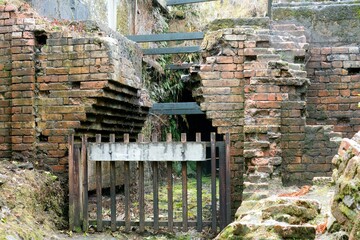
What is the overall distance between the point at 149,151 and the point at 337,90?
2886 mm

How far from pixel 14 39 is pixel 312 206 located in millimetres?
4340

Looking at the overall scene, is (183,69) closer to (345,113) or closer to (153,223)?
(345,113)

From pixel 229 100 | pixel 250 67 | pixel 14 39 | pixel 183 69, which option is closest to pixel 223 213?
pixel 229 100

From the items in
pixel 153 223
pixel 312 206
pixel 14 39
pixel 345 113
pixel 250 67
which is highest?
pixel 14 39

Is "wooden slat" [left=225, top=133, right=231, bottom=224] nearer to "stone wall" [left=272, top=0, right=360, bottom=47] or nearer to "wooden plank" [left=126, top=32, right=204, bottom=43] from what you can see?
"stone wall" [left=272, top=0, right=360, bottom=47]

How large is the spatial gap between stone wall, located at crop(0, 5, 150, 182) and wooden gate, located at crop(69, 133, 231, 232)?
1.43ft

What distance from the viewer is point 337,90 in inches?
256

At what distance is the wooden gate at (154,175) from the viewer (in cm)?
540

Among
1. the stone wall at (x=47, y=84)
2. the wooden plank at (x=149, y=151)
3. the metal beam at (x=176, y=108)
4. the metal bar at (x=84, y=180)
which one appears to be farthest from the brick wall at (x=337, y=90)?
the metal beam at (x=176, y=108)

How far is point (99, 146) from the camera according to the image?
560 centimetres

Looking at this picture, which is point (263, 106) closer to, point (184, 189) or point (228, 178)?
point (228, 178)

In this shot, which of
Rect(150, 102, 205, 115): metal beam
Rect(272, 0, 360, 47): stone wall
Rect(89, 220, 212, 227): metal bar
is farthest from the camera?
Rect(150, 102, 205, 115): metal beam

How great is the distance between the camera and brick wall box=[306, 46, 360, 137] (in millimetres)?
6449

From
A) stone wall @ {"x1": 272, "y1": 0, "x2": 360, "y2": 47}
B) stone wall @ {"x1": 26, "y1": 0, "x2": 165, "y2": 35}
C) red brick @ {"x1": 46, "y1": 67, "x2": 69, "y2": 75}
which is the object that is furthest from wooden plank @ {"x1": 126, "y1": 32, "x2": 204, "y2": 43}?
red brick @ {"x1": 46, "y1": 67, "x2": 69, "y2": 75}
